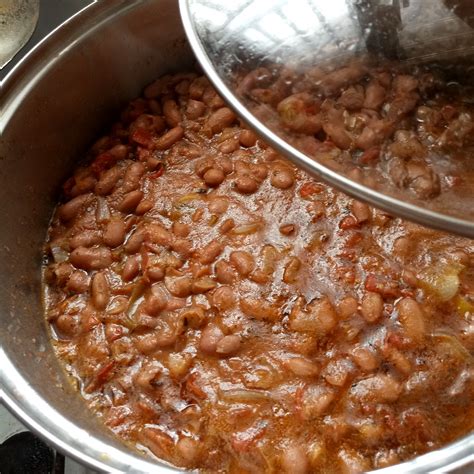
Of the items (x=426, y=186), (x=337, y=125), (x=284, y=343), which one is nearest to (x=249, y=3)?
(x=337, y=125)

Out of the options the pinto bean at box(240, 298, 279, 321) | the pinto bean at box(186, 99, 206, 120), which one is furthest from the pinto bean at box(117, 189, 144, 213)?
the pinto bean at box(240, 298, 279, 321)

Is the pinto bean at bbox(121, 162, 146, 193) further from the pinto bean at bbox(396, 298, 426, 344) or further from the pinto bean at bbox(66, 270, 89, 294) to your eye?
the pinto bean at bbox(396, 298, 426, 344)

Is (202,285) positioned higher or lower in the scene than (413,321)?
higher

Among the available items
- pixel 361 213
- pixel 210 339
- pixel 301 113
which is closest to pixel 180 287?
pixel 210 339

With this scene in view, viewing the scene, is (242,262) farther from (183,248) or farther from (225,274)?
(183,248)

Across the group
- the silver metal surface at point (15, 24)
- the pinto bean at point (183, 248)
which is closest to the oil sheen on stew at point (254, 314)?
the pinto bean at point (183, 248)

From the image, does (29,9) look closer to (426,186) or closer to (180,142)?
(180,142)
